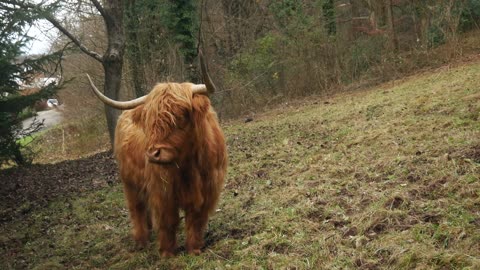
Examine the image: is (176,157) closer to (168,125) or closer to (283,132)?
(168,125)

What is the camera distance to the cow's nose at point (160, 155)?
3695mm

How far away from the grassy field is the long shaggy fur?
32 cm

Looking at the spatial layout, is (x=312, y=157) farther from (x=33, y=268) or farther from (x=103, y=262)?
(x=33, y=268)

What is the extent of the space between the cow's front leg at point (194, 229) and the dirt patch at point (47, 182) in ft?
13.1

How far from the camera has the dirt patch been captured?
802cm

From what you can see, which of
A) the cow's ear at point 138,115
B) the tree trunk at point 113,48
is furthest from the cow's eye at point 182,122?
the tree trunk at point 113,48

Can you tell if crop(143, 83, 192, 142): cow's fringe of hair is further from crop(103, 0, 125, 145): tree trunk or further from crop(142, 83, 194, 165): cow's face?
crop(103, 0, 125, 145): tree trunk

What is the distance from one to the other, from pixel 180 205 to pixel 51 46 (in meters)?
12.8

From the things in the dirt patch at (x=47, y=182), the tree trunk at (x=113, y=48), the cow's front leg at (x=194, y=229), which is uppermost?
the tree trunk at (x=113, y=48)

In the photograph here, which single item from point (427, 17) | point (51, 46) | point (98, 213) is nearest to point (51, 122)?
point (51, 46)

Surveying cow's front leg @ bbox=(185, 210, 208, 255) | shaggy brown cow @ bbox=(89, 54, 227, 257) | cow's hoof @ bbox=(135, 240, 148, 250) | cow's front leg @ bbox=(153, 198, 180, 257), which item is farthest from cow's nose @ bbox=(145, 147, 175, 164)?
cow's hoof @ bbox=(135, 240, 148, 250)

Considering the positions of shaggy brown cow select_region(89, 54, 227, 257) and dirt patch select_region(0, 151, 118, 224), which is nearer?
shaggy brown cow select_region(89, 54, 227, 257)

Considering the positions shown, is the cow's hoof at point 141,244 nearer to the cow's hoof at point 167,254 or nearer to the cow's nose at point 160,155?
the cow's hoof at point 167,254

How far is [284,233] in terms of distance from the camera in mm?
4238
